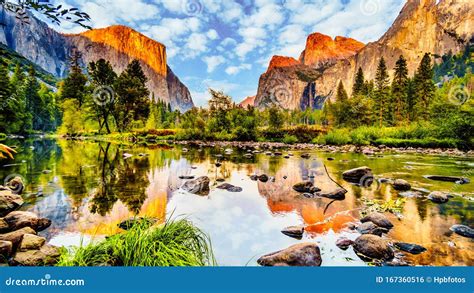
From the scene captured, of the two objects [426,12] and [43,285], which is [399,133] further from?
[426,12]

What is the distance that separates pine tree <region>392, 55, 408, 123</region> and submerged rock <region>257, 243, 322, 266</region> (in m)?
42.3

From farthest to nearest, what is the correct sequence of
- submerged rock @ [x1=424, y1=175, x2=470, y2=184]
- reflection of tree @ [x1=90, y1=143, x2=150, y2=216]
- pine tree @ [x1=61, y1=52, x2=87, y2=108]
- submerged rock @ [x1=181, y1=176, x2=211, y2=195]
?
pine tree @ [x1=61, y1=52, x2=87, y2=108]
submerged rock @ [x1=424, y1=175, x2=470, y2=184]
submerged rock @ [x1=181, y1=176, x2=211, y2=195]
reflection of tree @ [x1=90, y1=143, x2=150, y2=216]

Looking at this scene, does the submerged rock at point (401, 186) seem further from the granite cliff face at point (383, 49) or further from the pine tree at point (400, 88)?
the pine tree at point (400, 88)

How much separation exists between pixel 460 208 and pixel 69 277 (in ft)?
20.6

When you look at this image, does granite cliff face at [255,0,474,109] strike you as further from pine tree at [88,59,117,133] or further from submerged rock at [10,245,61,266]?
submerged rock at [10,245,61,266]

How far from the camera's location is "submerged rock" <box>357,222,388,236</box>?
363 centimetres

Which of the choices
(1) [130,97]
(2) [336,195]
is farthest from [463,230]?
(1) [130,97]

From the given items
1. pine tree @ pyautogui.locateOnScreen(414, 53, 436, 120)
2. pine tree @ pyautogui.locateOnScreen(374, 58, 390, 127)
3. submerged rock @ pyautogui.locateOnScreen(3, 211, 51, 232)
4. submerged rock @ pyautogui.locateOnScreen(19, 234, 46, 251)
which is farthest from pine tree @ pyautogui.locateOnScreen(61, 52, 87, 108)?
pine tree @ pyautogui.locateOnScreen(414, 53, 436, 120)

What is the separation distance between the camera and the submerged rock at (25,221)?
3559 mm

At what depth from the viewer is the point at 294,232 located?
12.1ft

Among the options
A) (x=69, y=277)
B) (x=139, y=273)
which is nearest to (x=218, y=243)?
(x=139, y=273)

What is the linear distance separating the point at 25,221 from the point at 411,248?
521 centimetres

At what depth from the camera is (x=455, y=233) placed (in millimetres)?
3646

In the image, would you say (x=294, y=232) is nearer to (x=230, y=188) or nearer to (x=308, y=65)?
(x=230, y=188)
